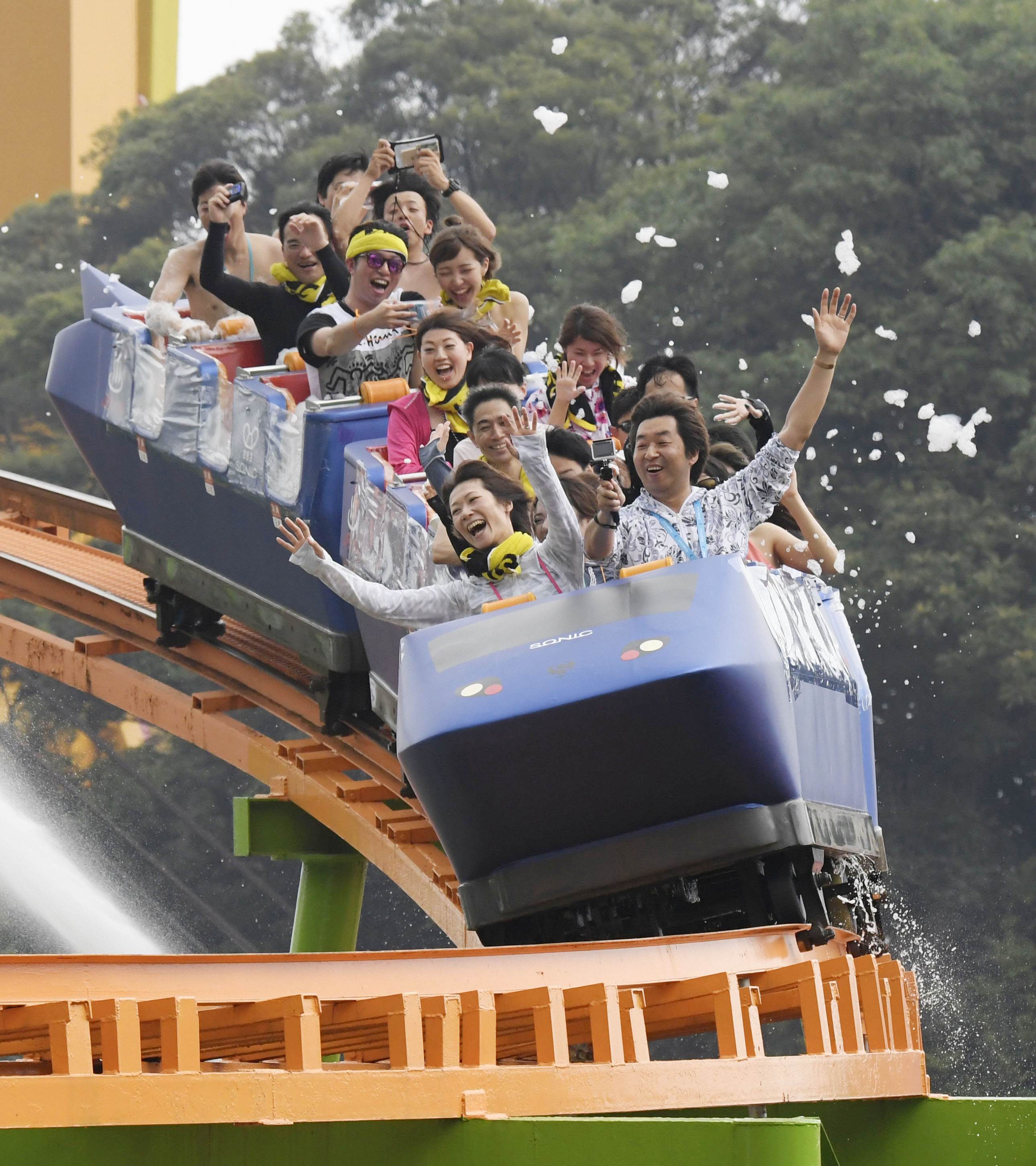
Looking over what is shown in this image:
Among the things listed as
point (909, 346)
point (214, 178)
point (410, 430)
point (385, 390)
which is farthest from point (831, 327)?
point (909, 346)

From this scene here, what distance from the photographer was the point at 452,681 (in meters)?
4.19

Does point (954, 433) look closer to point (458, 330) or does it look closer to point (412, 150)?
point (412, 150)

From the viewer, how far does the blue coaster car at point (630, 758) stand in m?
4.03

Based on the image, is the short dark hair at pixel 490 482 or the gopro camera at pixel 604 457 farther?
the short dark hair at pixel 490 482

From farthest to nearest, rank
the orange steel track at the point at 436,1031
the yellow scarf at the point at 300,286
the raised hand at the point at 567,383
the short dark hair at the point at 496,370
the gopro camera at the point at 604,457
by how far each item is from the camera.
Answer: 1. the yellow scarf at the point at 300,286
2. the short dark hair at the point at 496,370
3. the raised hand at the point at 567,383
4. the gopro camera at the point at 604,457
5. the orange steel track at the point at 436,1031

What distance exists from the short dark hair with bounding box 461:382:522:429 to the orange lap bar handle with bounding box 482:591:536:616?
1.91 feet

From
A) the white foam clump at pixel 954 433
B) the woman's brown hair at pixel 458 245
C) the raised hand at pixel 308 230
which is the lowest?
the woman's brown hair at pixel 458 245

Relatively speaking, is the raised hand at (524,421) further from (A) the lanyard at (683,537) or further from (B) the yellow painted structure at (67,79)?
(B) the yellow painted structure at (67,79)

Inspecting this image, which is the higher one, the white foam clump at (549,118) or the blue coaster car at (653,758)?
the white foam clump at (549,118)

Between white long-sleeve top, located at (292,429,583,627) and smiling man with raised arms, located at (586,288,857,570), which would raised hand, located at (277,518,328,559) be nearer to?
white long-sleeve top, located at (292,429,583,627)

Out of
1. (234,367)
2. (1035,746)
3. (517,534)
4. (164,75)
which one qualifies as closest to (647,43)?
(164,75)

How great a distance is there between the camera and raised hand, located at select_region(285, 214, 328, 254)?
6582 mm

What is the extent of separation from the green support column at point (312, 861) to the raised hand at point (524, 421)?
3755 millimetres

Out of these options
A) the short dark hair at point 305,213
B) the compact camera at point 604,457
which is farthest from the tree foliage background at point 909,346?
the compact camera at point 604,457
